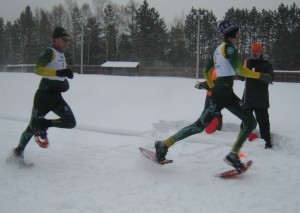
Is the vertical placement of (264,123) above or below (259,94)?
below

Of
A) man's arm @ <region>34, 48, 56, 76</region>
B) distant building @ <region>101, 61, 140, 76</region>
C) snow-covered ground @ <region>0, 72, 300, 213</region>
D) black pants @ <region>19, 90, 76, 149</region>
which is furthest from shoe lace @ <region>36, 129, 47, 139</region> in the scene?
distant building @ <region>101, 61, 140, 76</region>

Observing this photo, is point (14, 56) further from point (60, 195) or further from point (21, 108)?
point (60, 195)

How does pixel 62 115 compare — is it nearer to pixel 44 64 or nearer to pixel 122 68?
pixel 44 64

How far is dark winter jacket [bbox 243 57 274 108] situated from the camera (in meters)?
6.44

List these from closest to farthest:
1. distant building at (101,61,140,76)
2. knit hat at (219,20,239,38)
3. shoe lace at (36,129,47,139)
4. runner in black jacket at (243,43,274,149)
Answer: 1. knit hat at (219,20,239,38)
2. shoe lace at (36,129,47,139)
3. runner in black jacket at (243,43,274,149)
4. distant building at (101,61,140,76)

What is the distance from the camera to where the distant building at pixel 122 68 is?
44031 millimetres

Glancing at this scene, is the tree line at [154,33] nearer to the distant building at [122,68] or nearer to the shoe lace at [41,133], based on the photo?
the distant building at [122,68]

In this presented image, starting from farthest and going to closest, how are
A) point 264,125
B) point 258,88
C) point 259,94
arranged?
point 258,88 → point 259,94 → point 264,125

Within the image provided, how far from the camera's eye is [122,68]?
45438mm

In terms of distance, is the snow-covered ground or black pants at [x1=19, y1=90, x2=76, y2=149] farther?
black pants at [x1=19, y1=90, x2=76, y2=149]

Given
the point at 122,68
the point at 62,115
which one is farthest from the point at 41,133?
the point at 122,68

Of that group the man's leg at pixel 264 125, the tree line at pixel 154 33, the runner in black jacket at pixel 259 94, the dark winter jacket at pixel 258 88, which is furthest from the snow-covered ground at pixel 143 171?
the tree line at pixel 154 33

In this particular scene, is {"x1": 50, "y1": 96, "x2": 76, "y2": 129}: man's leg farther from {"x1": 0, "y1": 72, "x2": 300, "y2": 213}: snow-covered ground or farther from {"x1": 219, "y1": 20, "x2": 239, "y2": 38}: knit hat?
{"x1": 219, "y1": 20, "x2": 239, "y2": 38}: knit hat

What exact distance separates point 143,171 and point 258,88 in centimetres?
319
